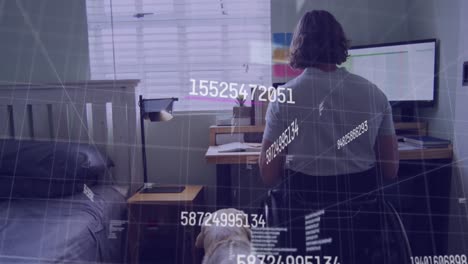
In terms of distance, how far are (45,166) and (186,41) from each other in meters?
0.47

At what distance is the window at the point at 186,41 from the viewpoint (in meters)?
0.64

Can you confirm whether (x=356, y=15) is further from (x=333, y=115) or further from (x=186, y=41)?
(x=186, y=41)

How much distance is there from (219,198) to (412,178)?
0.41 m

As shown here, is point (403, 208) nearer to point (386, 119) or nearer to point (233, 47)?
point (386, 119)

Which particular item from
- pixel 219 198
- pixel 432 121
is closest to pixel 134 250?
pixel 219 198

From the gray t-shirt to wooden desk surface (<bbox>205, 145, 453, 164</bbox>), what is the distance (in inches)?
3.2

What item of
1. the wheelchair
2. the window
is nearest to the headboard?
the window

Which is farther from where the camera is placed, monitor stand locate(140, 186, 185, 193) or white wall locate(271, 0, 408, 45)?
monitor stand locate(140, 186, 185, 193)

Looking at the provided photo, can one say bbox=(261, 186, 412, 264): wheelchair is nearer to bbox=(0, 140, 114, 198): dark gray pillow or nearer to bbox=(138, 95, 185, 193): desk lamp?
bbox=(138, 95, 185, 193): desk lamp

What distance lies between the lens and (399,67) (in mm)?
725

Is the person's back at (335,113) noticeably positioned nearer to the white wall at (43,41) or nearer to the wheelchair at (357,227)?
the wheelchair at (357,227)

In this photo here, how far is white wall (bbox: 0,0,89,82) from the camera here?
690mm

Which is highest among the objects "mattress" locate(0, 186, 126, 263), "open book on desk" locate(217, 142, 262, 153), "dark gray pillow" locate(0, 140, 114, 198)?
"open book on desk" locate(217, 142, 262, 153)

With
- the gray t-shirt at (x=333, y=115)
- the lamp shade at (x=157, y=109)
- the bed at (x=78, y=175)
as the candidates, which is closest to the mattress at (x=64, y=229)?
the bed at (x=78, y=175)
